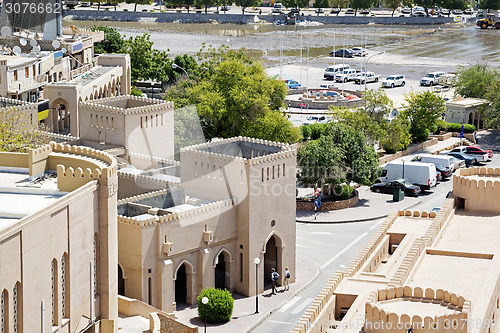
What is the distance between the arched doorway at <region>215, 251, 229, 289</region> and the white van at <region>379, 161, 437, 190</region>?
23.7 meters

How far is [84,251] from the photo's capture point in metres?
38.8

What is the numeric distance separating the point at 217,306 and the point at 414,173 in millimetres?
30695

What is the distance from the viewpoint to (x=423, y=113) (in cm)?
8881

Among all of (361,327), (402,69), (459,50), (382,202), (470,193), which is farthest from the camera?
(459,50)

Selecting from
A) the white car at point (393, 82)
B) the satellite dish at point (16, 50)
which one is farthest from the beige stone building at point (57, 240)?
the white car at point (393, 82)

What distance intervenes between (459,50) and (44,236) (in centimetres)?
14685

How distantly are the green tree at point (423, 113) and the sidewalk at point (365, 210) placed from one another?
1587 cm

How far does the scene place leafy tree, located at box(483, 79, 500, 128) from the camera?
302ft

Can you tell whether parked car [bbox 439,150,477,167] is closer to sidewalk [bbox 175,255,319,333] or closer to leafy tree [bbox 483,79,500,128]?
leafy tree [bbox 483,79,500,128]

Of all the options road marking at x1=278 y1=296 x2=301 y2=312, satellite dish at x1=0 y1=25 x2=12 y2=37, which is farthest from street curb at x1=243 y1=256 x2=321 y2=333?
satellite dish at x1=0 y1=25 x2=12 y2=37

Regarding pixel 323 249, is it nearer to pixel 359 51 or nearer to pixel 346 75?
pixel 346 75

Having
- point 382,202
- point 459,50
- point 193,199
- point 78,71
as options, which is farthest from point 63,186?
point 459,50

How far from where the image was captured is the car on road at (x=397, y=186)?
240 ft

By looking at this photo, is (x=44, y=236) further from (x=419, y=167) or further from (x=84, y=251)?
(x=419, y=167)
